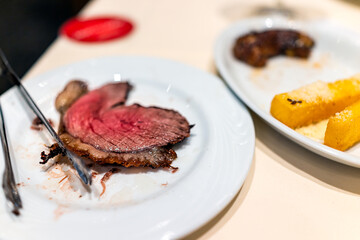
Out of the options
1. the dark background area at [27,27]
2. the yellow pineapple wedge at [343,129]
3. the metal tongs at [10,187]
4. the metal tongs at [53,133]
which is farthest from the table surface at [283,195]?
the dark background area at [27,27]

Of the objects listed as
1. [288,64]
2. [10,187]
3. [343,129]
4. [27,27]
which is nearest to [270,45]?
[288,64]

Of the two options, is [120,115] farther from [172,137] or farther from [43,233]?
[43,233]

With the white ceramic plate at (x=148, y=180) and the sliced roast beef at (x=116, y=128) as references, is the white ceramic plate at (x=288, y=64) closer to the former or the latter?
the white ceramic plate at (x=148, y=180)

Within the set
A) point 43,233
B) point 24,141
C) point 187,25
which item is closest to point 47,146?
point 24,141

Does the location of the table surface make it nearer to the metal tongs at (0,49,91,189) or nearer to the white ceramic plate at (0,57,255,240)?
the white ceramic plate at (0,57,255,240)

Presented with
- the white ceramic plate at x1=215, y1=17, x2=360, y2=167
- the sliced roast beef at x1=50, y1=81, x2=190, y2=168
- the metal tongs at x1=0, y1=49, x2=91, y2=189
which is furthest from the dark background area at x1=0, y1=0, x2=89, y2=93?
the white ceramic plate at x1=215, y1=17, x2=360, y2=167

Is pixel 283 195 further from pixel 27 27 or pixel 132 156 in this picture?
pixel 27 27

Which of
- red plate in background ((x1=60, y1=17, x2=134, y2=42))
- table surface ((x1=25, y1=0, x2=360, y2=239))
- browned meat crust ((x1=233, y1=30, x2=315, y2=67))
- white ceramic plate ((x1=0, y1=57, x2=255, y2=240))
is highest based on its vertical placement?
red plate in background ((x1=60, y1=17, x2=134, y2=42))

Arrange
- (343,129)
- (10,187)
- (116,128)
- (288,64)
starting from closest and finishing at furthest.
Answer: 1. (10,187)
2. (343,129)
3. (116,128)
4. (288,64)
